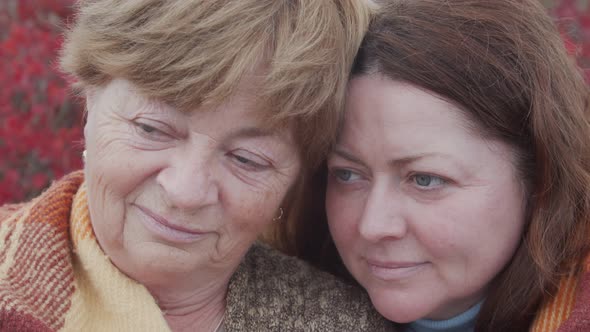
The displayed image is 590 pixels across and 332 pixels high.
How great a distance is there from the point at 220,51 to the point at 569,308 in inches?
54.4

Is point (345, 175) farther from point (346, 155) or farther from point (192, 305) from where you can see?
point (192, 305)

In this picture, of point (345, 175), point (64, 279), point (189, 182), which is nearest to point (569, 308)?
point (345, 175)

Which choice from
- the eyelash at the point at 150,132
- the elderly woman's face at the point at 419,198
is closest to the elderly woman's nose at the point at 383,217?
the elderly woman's face at the point at 419,198

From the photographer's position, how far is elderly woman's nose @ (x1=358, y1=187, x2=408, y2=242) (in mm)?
2811

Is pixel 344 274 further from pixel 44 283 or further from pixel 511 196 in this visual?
pixel 44 283

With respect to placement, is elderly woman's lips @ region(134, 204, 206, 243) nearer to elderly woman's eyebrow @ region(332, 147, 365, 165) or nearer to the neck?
the neck

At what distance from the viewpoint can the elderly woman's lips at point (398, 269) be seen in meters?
2.93

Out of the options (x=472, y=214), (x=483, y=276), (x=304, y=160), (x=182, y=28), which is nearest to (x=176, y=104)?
(x=182, y=28)

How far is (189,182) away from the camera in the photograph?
2498 mm

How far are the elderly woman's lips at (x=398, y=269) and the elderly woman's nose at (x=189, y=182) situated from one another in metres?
0.70

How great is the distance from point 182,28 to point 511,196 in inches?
46.5

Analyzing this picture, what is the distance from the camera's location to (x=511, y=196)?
2.88m

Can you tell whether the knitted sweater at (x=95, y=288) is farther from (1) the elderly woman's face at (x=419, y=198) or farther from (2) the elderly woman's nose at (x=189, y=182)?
(2) the elderly woman's nose at (x=189, y=182)

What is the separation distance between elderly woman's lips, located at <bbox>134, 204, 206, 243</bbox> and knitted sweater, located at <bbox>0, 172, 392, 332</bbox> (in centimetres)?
20
